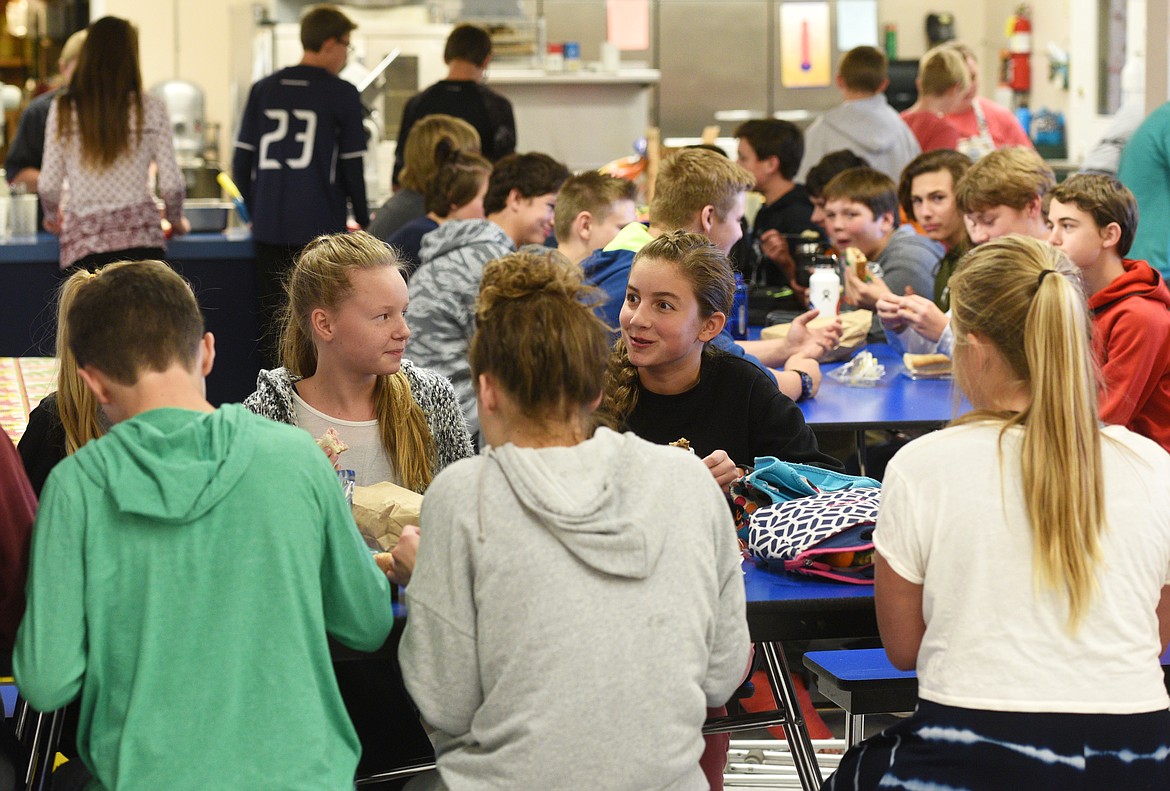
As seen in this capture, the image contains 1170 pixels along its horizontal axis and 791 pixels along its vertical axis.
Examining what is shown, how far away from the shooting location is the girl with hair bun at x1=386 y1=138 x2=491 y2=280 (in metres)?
4.65

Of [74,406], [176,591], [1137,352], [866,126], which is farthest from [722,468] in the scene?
[866,126]

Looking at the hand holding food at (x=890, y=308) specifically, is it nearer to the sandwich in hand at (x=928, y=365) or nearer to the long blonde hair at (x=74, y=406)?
the sandwich in hand at (x=928, y=365)

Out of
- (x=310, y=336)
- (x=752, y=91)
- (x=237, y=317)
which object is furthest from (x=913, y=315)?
(x=752, y=91)

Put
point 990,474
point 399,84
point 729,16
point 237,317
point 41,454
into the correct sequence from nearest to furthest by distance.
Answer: point 990,474 < point 41,454 < point 237,317 < point 399,84 < point 729,16

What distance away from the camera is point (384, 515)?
2004 millimetres

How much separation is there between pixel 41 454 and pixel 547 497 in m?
1.12

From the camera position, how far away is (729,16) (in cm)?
986

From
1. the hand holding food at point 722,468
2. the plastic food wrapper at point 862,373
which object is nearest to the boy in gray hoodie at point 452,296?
the plastic food wrapper at point 862,373

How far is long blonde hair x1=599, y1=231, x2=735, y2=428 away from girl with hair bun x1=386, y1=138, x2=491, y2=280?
84.7 inches

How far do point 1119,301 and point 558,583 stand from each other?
1.89 m

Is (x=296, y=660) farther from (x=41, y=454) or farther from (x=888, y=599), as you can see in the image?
(x=41, y=454)

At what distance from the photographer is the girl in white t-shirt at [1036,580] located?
1.65 m

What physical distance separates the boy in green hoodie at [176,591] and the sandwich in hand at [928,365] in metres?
2.30

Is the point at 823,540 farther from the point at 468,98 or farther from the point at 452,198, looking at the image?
the point at 468,98
